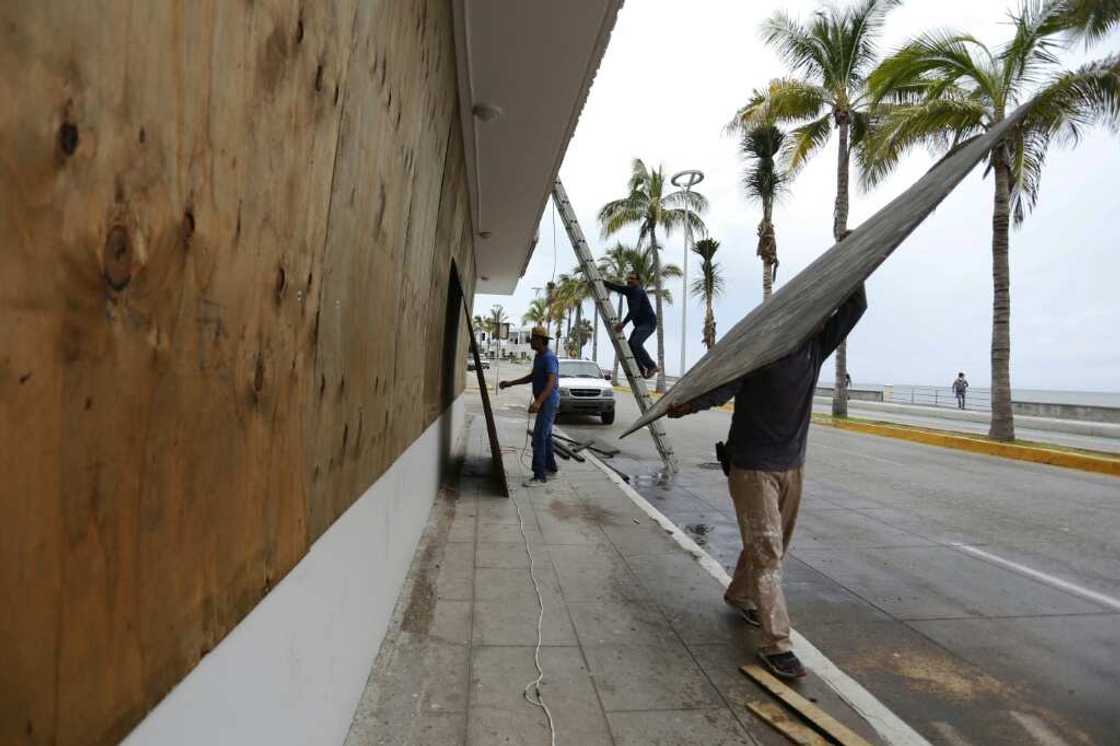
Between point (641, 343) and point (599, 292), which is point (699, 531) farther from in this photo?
point (599, 292)

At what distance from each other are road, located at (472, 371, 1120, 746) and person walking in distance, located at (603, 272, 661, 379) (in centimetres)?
183

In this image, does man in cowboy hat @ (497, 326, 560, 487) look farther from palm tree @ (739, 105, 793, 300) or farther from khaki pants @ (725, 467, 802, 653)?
palm tree @ (739, 105, 793, 300)

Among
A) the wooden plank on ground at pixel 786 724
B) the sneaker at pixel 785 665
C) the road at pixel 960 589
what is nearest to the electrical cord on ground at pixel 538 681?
the wooden plank on ground at pixel 786 724

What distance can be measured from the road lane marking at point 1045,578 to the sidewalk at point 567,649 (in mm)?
2670

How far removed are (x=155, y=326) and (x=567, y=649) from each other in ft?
10.0

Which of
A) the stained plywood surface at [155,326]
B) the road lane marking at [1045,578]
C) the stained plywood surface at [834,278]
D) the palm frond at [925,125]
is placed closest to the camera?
the stained plywood surface at [155,326]

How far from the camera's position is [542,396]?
25.9 ft

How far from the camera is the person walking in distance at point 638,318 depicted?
954 cm

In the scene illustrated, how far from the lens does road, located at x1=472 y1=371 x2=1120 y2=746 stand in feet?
9.92

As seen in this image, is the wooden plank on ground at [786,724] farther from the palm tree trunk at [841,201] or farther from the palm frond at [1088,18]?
the palm tree trunk at [841,201]

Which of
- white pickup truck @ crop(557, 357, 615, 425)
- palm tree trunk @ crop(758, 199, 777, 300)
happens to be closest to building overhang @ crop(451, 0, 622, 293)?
white pickup truck @ crop(557, 357, 615, 425)

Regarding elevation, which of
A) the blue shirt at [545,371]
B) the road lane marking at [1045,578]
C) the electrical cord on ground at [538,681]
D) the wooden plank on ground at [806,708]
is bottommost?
the electrical cord on ground at [538,681]

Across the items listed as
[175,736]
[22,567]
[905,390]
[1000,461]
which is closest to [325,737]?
[175,736]

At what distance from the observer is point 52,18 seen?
2.07ft
